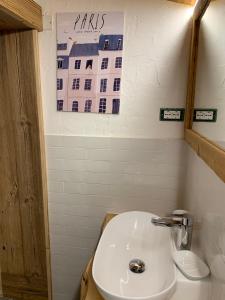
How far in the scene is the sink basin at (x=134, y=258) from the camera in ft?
2.72

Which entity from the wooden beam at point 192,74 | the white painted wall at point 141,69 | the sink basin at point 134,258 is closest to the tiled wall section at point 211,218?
the sink basin at point 134,258

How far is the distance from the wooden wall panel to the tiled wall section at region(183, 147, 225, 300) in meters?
0.91

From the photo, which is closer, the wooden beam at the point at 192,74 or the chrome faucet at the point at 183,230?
the chrome faucet at the point at 183,230

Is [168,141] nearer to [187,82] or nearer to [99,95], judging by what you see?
[187,82]

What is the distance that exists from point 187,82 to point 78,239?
1.19 m

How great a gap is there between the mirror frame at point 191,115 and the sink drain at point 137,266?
21.7 inches

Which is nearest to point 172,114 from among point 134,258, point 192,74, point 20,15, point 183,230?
point 192,74

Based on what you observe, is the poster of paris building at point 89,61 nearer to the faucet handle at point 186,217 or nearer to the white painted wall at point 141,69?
the white painted wall at point 141,69

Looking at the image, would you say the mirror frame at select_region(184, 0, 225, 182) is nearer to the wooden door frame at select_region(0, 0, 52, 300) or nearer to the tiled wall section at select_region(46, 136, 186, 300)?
A: the tiled wall section at select_region(46, 136, 186, 300)

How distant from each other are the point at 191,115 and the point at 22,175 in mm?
1069

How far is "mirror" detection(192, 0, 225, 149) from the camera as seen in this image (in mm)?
724

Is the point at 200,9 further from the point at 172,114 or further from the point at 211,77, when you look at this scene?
the point at 172,114

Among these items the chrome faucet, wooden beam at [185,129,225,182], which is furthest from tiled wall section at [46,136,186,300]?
wooden beam at [185,129,225,182]

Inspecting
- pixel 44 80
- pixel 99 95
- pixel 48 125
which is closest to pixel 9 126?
pixel 48 125
